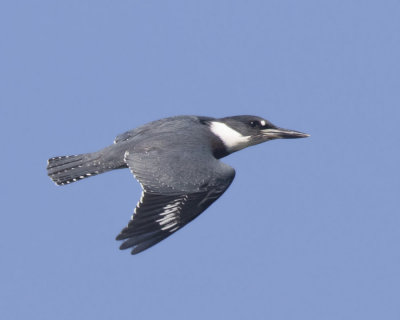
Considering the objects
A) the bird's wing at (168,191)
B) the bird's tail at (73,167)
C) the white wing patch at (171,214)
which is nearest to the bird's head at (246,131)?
the bird's wing at (168,191)

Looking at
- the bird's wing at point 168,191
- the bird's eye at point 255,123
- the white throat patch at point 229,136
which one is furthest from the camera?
the bird's eye at point 255,123

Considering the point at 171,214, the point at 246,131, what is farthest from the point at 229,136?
the point at 171,214

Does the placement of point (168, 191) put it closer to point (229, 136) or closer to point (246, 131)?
point (229, 136)

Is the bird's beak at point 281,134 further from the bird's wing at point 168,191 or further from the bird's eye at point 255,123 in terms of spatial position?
the bird's wing at point 168,191

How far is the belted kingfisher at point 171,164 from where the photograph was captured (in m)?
6.86

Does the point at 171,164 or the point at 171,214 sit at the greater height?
the point at 171,164

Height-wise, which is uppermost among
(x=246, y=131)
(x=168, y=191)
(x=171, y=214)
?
(x=246, y=131)

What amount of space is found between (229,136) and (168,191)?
156cm

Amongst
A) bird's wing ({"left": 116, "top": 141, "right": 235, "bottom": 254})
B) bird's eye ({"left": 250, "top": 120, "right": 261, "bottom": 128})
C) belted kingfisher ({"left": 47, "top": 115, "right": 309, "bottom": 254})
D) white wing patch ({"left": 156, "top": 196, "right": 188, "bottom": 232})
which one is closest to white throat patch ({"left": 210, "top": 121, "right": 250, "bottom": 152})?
belted kingfisher ({"left": 47, "top": 115, "right": 309, "bottom": 254})

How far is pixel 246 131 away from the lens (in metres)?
8.50

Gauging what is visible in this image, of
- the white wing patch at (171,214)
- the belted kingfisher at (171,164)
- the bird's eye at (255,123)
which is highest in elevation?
the bird's eye at (255,123)

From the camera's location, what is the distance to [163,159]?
736cm

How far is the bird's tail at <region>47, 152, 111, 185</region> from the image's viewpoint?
7926 millimetres

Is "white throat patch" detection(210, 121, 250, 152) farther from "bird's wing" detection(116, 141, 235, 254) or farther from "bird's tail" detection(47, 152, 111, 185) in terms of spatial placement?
"bird's tail" detection(47, 152, 111, 185)
